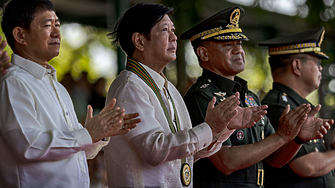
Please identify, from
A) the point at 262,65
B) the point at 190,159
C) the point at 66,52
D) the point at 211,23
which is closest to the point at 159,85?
the point at 190,159

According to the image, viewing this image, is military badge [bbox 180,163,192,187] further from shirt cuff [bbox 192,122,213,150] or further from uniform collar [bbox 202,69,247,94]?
uniform collar [bbox 202,69,247,94]

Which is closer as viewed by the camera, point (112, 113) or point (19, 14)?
point (112, 113)

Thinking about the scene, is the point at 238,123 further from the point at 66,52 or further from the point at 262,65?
the point at 262,65

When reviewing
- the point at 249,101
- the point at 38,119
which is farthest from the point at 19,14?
the point at 249,101

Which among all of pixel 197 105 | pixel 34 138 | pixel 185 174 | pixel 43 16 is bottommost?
pixel 185 174

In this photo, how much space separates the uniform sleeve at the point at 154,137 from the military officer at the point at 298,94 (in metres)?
1.46

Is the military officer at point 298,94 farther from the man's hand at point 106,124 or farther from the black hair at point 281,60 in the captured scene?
the man's hand at point 106,124

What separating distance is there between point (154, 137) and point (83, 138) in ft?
1.32

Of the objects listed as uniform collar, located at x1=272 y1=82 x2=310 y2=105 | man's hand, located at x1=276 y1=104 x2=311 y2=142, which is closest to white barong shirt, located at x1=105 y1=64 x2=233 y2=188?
man's hand, located at x1=276 y1=104 x2=311 y2=142

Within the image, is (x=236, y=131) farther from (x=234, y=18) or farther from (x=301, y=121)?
(x=234, y=18)

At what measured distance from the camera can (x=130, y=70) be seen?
250 cm

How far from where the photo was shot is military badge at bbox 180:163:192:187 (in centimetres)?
237

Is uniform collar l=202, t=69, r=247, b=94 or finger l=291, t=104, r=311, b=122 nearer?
finger l=291, t=104, r=311, b=122

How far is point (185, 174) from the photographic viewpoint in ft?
7.89
